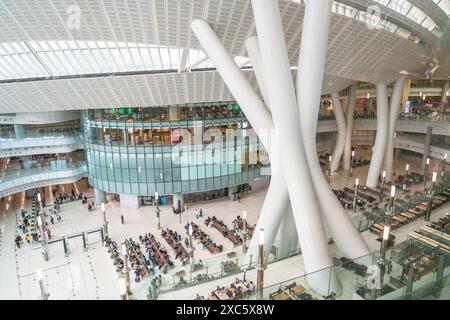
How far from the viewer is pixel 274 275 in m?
12.2

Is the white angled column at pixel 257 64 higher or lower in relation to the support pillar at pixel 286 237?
higher

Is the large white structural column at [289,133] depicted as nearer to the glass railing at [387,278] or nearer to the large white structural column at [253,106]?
the large white structural column at [253,106]

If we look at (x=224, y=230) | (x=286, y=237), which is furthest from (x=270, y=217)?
(x=224, y=230)

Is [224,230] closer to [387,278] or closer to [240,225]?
[240,225]

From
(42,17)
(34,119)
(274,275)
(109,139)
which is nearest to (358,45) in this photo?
(274,275)

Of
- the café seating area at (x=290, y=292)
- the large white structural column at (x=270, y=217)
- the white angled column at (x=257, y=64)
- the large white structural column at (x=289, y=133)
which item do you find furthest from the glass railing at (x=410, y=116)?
the café seating area at (x=290, y=292)

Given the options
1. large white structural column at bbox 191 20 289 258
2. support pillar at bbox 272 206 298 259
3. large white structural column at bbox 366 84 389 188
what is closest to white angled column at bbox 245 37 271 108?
large white structural column at bbox 191 20 289 258

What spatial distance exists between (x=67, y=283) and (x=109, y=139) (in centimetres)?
1253

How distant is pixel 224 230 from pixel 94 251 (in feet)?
27.1

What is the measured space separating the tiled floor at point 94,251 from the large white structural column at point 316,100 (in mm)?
2288

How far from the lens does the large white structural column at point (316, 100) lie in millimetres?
9766

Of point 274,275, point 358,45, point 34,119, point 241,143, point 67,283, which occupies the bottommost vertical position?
point 67,283

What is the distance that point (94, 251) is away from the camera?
19.9 metres
